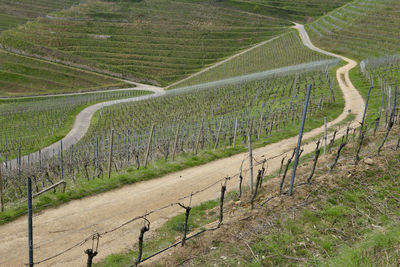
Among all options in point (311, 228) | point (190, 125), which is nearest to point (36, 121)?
point (190, 125)

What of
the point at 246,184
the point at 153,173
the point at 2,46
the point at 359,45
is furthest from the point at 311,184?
the point at 2,46

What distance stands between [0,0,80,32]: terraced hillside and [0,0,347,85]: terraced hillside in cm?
1251

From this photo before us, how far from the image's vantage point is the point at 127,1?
12356 cm

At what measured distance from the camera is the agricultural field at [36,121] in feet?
116

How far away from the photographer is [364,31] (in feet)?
221

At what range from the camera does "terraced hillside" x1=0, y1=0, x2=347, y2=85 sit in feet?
273

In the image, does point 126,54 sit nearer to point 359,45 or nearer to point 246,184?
point 359,45

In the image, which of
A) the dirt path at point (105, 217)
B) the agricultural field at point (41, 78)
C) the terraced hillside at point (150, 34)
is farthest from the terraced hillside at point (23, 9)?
the dirt path at point (105, 217)

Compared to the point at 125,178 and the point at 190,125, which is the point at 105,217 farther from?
the point at 190,125

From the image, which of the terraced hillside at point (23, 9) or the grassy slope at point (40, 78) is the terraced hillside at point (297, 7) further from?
the grassy slope at point (40, 78)

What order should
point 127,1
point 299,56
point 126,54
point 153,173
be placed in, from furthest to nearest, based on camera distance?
point 127,1
point 126,54
point 299,56
point 153,173

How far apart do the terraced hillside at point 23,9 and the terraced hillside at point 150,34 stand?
12.5 metres

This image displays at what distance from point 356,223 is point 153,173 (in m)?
7.87

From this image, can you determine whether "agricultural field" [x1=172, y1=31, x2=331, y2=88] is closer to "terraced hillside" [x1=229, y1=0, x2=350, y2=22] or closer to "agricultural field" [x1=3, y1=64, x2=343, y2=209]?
"agricultural field" [x1=3, y1=64, x2=343, y2=209]
